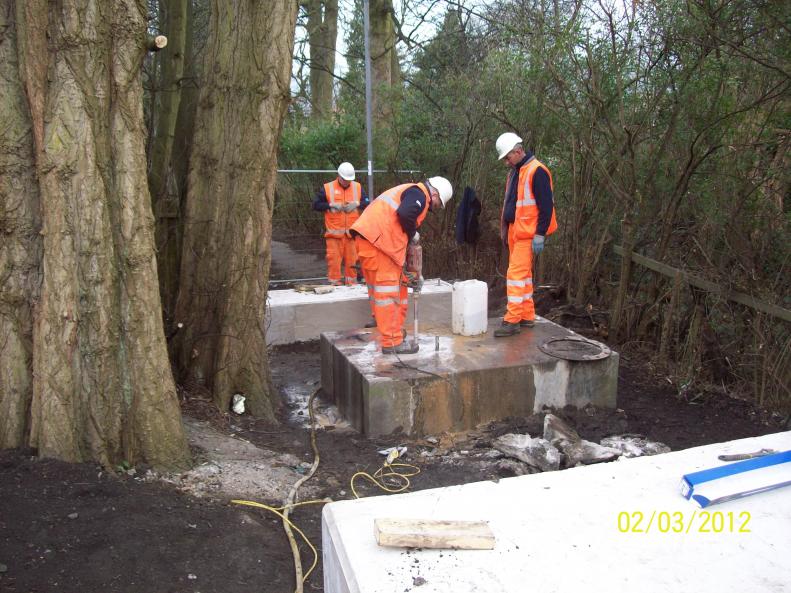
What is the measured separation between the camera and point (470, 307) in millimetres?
6438

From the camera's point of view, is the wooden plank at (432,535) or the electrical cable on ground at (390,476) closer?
the wooden plank at (432,535)

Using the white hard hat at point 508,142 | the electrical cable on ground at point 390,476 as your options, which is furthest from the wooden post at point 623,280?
the electrical cable on ground at point 390,476

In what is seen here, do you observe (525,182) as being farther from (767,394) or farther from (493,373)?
(767,394)

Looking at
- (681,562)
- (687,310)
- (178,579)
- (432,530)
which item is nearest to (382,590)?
(432,530)

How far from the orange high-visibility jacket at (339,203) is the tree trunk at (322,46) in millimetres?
8728

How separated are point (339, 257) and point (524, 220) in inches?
173

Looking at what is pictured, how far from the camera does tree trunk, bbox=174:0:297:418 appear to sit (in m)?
5.17

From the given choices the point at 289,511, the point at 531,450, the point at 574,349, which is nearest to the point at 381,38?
the point at 574,349

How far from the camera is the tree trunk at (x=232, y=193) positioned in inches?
204

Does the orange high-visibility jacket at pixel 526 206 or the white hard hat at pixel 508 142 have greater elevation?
the white hard hat at pixel 508 142

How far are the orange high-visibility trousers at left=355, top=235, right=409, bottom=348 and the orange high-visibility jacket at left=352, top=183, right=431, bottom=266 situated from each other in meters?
0.08

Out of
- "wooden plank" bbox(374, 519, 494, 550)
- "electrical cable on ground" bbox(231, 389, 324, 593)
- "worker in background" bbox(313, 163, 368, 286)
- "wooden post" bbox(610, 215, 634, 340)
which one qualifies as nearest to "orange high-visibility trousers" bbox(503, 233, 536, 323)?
"wooden post" bbox(610, 215, 634, 340)

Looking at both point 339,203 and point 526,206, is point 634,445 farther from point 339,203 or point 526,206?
point 339,203

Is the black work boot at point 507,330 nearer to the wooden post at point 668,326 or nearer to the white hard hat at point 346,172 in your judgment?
the wooden post at point 668,326
